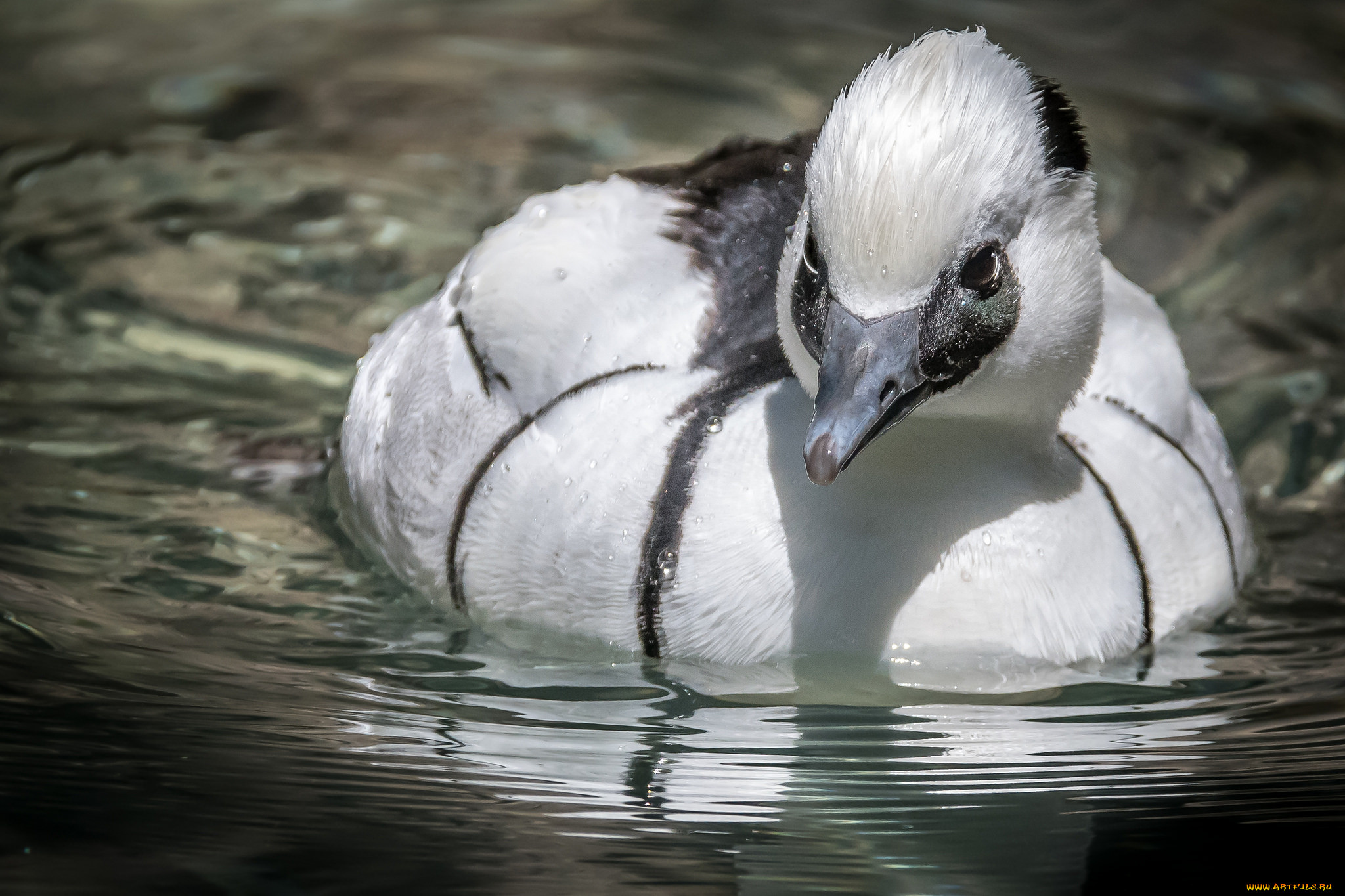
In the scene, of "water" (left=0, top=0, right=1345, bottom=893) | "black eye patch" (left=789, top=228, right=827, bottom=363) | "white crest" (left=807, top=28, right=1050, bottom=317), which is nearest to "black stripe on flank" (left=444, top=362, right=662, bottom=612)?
"water" (left=0, top=0, right=1345, bottom=893)

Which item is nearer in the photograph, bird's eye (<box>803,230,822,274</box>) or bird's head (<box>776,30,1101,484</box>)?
bird's head (<box>776,30,1101,484</box>)

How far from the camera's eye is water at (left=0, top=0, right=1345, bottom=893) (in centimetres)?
268

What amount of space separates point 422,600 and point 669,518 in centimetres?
84

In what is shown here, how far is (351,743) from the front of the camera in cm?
296

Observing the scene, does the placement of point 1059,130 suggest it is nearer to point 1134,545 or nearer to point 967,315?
point 967,315

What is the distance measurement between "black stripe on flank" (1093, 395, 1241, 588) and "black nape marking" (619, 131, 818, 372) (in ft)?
2.80

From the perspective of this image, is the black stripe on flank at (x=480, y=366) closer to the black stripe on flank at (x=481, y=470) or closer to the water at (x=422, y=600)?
the black stripe on flank at (x=481, y=470)

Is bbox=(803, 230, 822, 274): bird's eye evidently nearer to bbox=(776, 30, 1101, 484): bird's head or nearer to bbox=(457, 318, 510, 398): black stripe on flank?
bbox=(776, 30, 1101, 484): bird's head

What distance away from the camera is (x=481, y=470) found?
11.8 feet

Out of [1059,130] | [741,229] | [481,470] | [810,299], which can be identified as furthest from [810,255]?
[481,470]

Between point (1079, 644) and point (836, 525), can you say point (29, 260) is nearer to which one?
point (836, 525)

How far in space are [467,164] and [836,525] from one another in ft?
13.8

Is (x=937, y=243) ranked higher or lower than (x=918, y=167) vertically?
lower

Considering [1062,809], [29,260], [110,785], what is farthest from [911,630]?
[29,260]
